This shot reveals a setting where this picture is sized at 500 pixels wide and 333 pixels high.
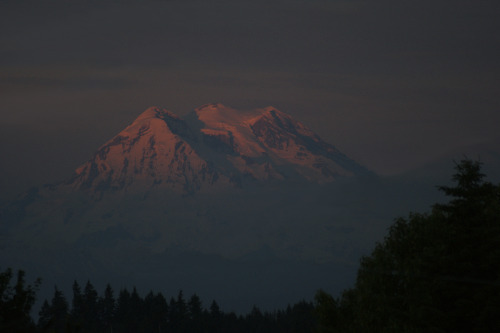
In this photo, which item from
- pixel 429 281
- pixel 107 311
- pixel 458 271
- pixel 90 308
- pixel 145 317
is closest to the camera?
pixel 458 271

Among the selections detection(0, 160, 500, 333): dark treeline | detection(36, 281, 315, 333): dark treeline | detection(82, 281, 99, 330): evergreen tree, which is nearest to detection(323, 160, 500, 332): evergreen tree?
detection(0, 160, 500, 333): dark treeline

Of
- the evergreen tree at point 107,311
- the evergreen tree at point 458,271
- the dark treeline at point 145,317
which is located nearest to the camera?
the evergreen tree at point 458,271

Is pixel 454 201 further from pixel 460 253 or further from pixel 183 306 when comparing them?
pixel 183 306

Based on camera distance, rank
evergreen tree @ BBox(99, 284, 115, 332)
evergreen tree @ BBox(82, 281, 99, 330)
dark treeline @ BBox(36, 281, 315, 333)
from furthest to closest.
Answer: evergreen tree @ BBox(99, 284, 115, 332)
evergreen tree @ BBox(82, 281, 99, 330)
dark treeline @ BBox(36, 281, 315, 333)

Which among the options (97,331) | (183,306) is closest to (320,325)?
(97,331)

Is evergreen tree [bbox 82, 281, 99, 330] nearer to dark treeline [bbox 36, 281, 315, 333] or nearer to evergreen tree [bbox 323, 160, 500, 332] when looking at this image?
dark treeline [bbox 36, 281, 315, 333]

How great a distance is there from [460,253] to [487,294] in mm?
3127

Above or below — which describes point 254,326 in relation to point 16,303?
above

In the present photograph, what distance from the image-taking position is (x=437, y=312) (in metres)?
47.7

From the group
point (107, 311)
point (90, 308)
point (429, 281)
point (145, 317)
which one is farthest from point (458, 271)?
point (107, 311)

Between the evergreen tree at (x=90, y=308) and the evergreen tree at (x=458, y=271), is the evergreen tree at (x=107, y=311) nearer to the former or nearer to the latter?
the evergreen tree at (x=90, y=308)

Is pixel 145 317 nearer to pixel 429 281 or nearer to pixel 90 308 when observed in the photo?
pixel 90 308

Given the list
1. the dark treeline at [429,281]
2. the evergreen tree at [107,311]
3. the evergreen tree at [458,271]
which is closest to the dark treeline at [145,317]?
the evergreen tree at [107,311]

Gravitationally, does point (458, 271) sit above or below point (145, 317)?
below
